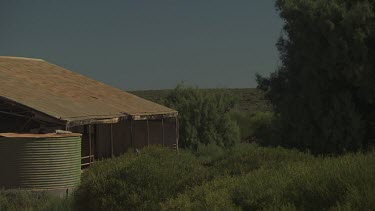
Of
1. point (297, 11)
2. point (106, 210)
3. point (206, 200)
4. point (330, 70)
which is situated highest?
point (297, 11)

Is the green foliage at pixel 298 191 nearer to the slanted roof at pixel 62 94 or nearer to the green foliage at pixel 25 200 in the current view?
the green foliage at pixel 25 200

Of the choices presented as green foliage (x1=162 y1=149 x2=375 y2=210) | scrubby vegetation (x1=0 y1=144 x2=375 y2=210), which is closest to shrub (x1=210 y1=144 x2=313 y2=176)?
scrubby vegetation (x1=0 y1=144 x2=375 y2=210)

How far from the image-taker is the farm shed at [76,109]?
18516 mm

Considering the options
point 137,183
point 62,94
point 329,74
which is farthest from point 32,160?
point 329,74

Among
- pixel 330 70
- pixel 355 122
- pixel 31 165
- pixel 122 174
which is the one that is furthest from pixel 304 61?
pixel 122 174

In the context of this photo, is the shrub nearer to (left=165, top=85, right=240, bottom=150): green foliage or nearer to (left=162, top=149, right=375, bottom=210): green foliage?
(left=162, top=149, right=375, bottom=210): green foliage

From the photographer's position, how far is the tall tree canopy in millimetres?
19906

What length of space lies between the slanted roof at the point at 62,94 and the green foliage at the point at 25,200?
3.44 metres

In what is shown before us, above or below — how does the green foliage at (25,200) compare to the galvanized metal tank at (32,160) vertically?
below

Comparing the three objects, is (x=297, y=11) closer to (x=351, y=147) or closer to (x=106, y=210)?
(x=351, y=147)

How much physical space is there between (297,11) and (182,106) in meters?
14.1

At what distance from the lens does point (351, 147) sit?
20.8 meters

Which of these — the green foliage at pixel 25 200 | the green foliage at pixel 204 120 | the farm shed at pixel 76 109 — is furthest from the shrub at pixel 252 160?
the green foliage at pixel 204 120

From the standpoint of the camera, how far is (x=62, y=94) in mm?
22891
